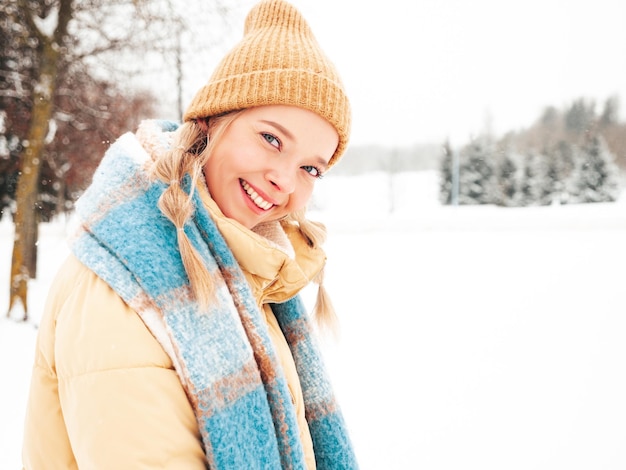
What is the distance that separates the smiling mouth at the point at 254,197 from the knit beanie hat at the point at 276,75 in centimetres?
23

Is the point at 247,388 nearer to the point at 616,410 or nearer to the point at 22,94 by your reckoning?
the point at 616,410

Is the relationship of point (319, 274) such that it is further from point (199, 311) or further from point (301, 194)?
point (199, 311)

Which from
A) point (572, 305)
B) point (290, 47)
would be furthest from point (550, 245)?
point (290, 47)

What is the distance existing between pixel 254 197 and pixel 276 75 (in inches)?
14.2

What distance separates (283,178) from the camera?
4.02ft

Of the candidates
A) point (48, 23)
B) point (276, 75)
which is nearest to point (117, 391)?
point (276, 75)

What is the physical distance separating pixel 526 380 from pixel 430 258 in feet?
20.0

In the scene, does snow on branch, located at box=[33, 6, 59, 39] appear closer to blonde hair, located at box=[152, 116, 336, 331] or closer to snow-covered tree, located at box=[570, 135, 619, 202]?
blonde hair, located at box=[152, 116, 336, 331]

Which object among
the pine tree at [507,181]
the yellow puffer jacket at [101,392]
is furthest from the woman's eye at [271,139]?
the pine tree at [507,181]

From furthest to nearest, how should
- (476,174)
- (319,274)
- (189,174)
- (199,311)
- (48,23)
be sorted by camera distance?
(476,174), (48,23), (319,274), (189,174), (199,311)

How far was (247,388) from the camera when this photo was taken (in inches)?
38.6

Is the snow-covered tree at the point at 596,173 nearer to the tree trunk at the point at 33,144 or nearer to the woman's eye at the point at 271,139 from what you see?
the tree trunk at the point at 33,144

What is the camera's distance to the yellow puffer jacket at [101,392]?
82 cm

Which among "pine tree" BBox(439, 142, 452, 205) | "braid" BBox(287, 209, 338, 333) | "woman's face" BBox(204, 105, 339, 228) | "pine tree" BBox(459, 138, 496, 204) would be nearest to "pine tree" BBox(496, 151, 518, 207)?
"pine tree" BBox(459, 138, 496, 204)
